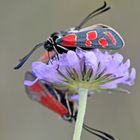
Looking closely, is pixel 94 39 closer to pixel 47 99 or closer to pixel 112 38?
pixel 112 38

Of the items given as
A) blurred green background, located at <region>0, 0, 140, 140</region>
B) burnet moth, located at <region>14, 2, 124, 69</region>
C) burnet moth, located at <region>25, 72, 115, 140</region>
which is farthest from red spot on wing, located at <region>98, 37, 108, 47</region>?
blurred green background, located at <region>0, 0, 140, 140</region>

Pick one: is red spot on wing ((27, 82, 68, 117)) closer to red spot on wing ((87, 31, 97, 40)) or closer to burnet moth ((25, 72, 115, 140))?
burnet moth ((25, 72, 115, 140))

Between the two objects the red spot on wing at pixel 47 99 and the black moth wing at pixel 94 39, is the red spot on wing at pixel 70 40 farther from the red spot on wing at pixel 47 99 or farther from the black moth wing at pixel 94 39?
the red spot on wing at pixel 47 99

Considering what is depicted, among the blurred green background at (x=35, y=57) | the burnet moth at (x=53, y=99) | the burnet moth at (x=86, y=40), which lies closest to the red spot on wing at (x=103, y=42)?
the burnet moth at (x=86, y=40)

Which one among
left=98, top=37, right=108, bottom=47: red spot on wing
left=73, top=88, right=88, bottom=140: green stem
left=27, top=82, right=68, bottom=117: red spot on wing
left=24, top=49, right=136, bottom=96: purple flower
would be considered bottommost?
left=73, top=88, right=88, bottom=140: green stem

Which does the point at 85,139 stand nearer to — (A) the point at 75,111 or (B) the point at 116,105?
(B) the point at 116,105

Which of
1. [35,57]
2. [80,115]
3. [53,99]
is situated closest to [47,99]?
[53,99]

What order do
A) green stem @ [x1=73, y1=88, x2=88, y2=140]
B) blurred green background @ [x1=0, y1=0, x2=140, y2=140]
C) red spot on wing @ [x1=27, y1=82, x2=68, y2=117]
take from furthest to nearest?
blurred green background @ [x1=0, y1=0, x2=140, y2=140] → red spot on wing @ [x1=27, y1=82, x2=68, y2=117] → green stem @ [x1=73, y1=88, x2=88, y2=140]
